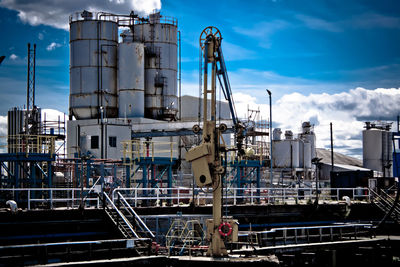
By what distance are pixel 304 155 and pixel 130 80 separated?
80.0 ft

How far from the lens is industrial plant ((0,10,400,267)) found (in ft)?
76.3

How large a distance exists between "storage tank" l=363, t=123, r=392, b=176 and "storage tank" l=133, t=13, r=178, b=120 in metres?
27.9

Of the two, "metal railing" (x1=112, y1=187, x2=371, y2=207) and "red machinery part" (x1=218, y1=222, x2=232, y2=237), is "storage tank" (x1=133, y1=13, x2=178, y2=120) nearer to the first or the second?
"metal railing" (x1=112, y1=187, x2=371, y2=207)

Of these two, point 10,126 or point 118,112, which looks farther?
point 118,112

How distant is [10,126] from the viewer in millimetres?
62469

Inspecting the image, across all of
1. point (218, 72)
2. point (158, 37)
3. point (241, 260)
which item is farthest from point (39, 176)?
point (158, 37)

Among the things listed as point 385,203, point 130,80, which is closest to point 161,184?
point 385,203

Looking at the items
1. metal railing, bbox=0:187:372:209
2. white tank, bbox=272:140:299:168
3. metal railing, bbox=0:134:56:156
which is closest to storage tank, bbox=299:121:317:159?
white tank, bbox=272:140:299:168

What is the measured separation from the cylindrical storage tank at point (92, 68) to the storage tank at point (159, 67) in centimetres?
430

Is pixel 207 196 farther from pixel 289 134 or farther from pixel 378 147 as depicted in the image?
pixel 378 147

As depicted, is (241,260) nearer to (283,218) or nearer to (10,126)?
(283,218)

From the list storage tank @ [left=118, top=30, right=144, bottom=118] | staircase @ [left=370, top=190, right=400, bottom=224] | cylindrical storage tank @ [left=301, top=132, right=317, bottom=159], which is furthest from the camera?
cylindrical storage tank @ [left=301, top=132, right=317, bottom=159]

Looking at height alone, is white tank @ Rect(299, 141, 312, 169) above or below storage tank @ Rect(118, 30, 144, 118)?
below

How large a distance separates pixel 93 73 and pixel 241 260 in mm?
49124
